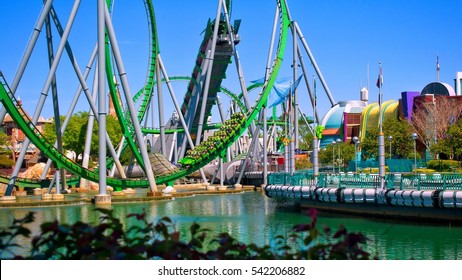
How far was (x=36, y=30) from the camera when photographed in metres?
44.1

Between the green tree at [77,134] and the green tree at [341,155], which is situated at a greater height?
the green tree at [77,134]

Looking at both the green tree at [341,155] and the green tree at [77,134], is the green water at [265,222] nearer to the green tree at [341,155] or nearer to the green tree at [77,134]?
the green tree at [341,155]

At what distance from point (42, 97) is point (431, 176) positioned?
2587cm

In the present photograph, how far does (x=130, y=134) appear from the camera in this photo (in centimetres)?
5362

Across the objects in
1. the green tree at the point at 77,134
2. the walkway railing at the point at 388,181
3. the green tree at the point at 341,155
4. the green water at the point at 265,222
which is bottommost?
the green water at the point at 265,222

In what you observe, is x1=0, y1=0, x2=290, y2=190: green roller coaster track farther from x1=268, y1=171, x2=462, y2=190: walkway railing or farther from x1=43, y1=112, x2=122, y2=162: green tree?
x1=43, y1=112, x2=122, y2=162: green tree

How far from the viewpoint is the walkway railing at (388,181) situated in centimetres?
2625

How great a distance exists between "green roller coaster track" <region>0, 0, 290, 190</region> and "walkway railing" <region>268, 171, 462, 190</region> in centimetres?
1352

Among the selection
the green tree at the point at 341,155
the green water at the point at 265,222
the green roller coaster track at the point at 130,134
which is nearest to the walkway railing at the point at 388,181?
the green water at the point at 265,222

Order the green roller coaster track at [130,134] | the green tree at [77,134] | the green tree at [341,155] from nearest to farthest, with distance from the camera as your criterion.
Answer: the green roller coaster track at [130,134], the green tree at [341,155], the green tree at [77,134]

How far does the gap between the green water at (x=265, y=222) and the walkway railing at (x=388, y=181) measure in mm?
1390

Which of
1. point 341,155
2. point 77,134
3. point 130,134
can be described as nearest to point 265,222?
point 130,134

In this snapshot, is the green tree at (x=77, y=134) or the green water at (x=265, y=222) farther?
the green tree at (x=77, y=134)
